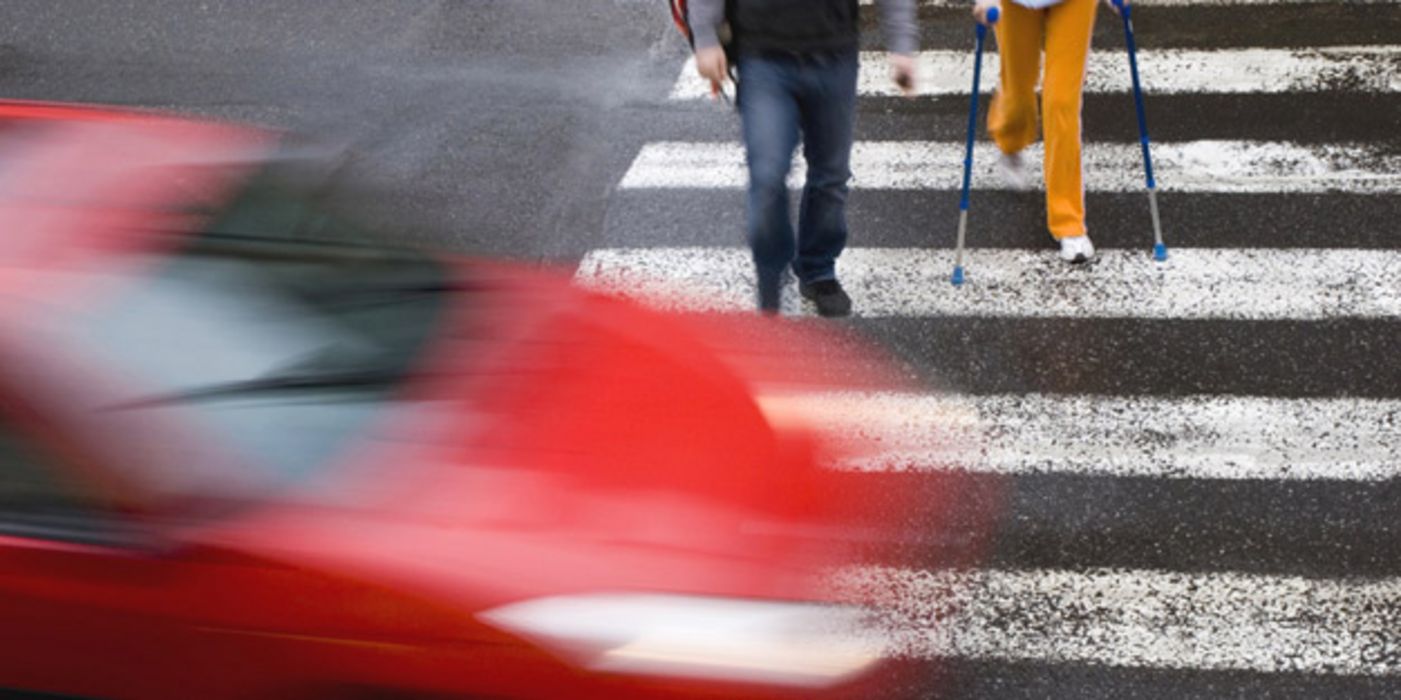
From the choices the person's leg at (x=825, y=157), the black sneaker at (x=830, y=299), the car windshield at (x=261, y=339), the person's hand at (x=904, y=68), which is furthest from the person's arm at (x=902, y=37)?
the car windshield at (x=261, y=339)

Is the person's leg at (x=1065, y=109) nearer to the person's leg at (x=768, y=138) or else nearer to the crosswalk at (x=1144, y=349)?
the crosswalk at (x=1144, y=349)

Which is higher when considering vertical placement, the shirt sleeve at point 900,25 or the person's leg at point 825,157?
the shirt sleeve at point 900,25

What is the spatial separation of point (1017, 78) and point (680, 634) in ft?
13.6

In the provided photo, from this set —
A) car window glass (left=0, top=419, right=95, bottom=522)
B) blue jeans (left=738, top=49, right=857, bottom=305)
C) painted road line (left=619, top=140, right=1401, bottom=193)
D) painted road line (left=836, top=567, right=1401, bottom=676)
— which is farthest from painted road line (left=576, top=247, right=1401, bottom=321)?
car window glass (left=0, top=419, right=95, bottom=522)

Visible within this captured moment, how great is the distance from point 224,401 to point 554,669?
3.51 ft

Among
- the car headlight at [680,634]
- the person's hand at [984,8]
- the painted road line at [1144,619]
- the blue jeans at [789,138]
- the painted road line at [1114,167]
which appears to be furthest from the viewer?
the painted road line at [1114,167]

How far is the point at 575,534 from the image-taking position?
3.82m

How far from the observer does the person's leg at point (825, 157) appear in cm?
616

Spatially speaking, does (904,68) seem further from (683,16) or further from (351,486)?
(351,486)

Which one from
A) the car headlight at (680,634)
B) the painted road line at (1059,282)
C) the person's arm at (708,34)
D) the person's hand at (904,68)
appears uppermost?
the person's arm at (708,34)

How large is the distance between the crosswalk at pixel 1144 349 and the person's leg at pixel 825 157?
0.35 meters

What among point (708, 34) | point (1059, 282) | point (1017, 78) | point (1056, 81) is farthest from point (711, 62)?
point (1059, 282)

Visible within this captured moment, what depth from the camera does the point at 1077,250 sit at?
7.07 m

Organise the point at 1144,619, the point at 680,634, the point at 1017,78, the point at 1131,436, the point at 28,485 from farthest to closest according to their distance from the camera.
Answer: the point at 1017,78 < the point at 1131,436 < the point at 1144,619 < the point at 28,485 < the point at 680,634
